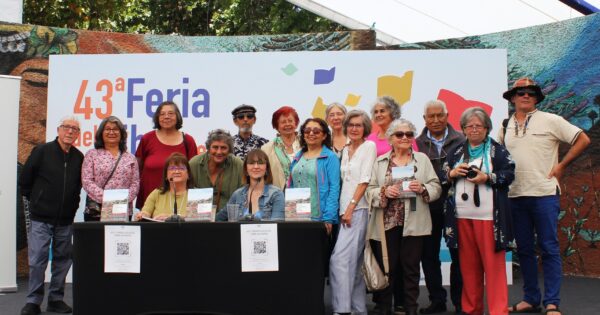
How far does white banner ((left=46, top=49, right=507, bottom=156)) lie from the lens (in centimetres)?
641

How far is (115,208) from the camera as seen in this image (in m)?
4.08

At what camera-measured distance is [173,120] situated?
205 inches

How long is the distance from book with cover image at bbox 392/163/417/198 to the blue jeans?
828 millimetres

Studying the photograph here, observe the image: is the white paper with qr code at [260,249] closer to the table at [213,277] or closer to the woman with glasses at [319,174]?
the table at [213,277]

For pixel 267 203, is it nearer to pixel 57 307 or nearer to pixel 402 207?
pixel 402 207

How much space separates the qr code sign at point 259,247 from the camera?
3.80 metres

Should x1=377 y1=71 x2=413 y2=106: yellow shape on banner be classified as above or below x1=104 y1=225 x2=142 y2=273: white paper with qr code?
above

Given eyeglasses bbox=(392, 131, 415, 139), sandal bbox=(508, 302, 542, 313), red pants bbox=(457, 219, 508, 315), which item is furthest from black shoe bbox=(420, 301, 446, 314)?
eyeglasses bbox=(392, 131, 415, 139)

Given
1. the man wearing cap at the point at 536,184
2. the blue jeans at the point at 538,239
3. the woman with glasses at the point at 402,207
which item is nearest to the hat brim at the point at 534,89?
the man wearing cap at the point at 536,184

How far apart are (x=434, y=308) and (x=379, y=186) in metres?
1.00

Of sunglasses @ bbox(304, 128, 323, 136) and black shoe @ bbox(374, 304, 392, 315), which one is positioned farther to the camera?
black shoe @ bbox(374, 304, 392, 315)

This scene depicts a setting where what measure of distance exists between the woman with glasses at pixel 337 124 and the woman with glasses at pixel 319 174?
0.47 m

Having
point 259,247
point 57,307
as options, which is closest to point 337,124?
point 259,247

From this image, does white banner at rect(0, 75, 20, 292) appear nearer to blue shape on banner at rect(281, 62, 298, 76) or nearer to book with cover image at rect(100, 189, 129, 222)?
blue shape on banner at rect(281, 62, 298, 76)
